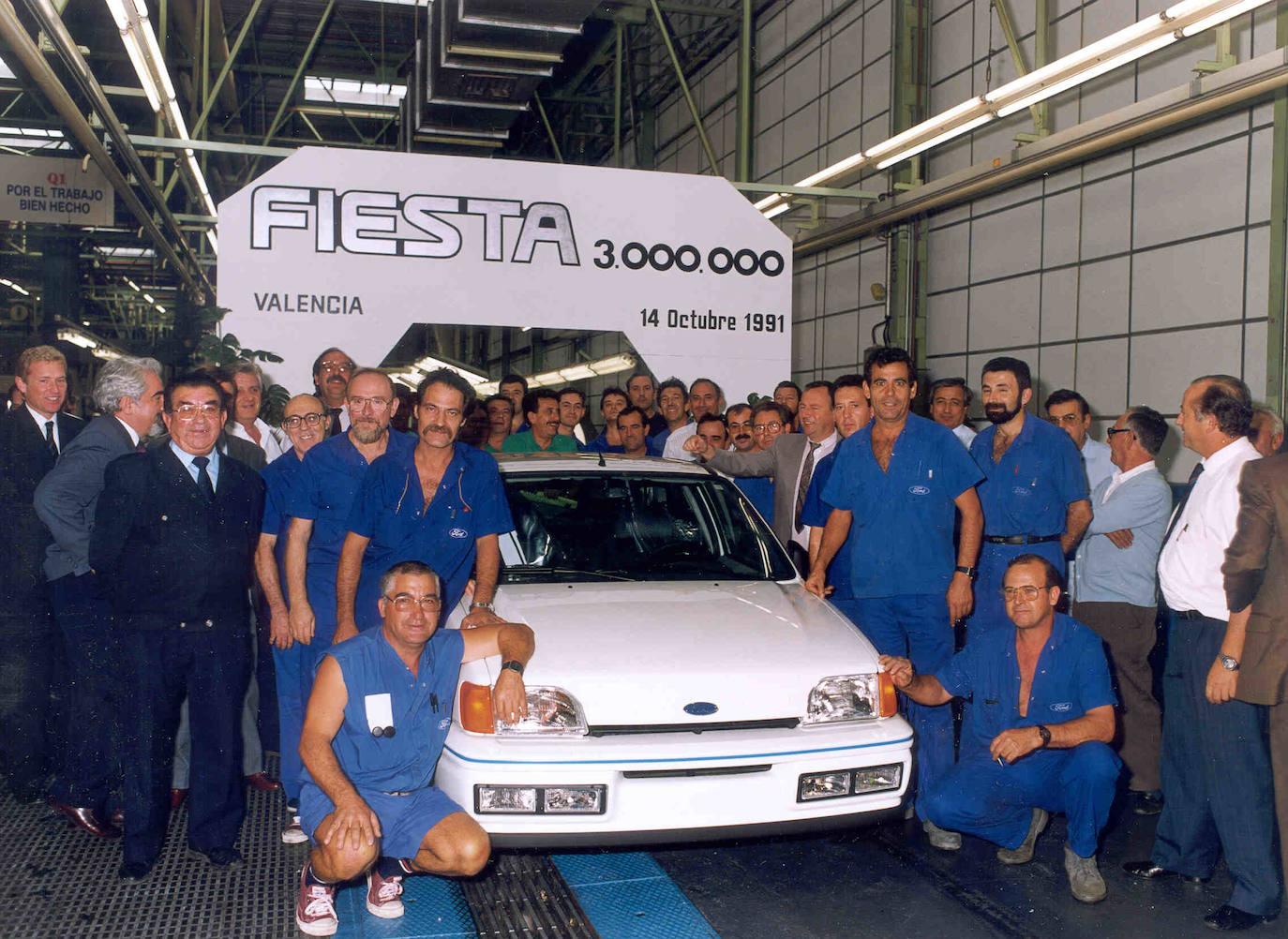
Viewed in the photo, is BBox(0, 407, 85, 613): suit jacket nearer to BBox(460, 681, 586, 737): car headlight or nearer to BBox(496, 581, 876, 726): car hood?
BBox(496, 581, 876, 726): car hood

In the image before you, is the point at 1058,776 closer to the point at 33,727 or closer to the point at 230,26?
the point at 33,727

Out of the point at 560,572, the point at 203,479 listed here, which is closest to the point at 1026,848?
the point at 560,572

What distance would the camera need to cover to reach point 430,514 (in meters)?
4.23

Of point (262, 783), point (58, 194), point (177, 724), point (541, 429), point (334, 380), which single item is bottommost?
point (262, 783)

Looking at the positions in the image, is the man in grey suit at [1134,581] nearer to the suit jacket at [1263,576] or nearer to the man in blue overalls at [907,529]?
the man in blue overalls at [907,529]

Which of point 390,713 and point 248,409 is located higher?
point 248,409

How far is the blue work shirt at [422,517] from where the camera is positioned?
165 inches

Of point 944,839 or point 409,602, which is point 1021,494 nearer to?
point 944,839

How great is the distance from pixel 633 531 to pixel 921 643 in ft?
4.22

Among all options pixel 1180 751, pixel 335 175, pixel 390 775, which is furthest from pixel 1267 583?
pixel 335 175

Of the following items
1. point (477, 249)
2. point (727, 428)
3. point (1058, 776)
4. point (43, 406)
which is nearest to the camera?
point (1058, 776)

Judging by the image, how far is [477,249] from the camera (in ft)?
25.8

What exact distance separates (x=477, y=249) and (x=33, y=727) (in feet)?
14.2

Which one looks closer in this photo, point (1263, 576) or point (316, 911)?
point (316, 911)
